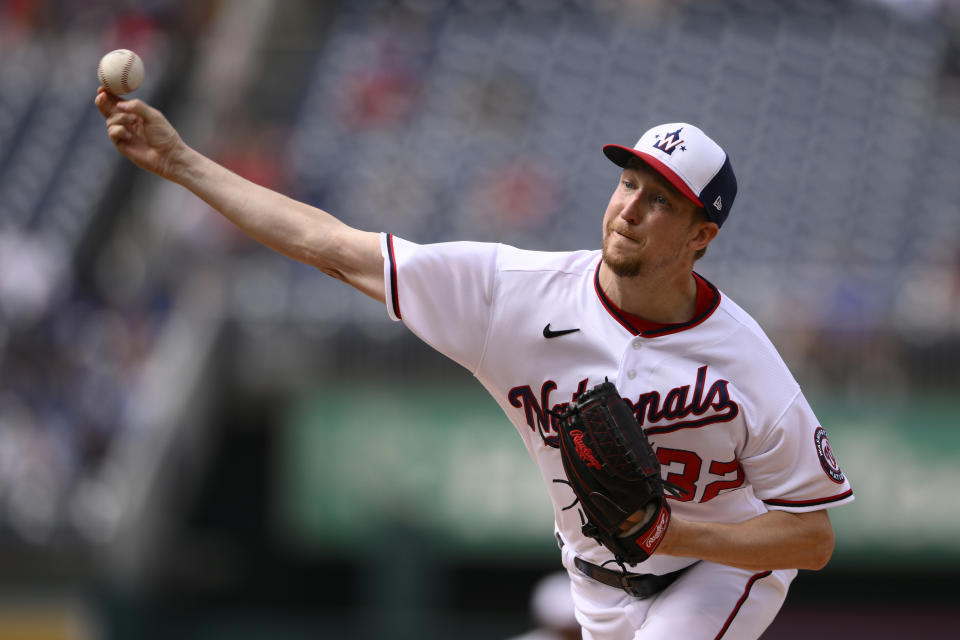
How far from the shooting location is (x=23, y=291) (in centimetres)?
1123

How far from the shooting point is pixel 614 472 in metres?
3.05

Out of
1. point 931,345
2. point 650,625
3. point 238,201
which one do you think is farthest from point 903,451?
point 238,201

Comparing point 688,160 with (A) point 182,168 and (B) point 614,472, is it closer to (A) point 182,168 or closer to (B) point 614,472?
(B) point 614,472

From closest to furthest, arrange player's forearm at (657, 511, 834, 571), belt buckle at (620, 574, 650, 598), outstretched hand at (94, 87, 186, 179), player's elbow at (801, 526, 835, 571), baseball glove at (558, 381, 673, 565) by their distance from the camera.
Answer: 1. baseball glove at (558, 381, 673, 565)
2. player's forearm at (657, 511, 834, 571)
3. player's elbow at (801, 526, 835, 571)
4. outstretched hand at (94, 87, 186, 179)
5. belt buckle at (620, 574, 650, 598)

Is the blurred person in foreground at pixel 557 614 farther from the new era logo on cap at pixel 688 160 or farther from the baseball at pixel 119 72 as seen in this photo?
the baseball at pixel 119 72

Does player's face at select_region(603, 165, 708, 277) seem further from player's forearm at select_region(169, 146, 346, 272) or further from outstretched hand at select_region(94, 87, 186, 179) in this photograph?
outstretched hand at select_region(94, 87, 186, 179)

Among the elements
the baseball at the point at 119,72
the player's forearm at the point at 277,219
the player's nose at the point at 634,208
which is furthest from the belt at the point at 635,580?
the baseball at the point at 119,72

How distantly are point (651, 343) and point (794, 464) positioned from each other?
0.48m

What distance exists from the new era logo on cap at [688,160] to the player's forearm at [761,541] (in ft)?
2.63

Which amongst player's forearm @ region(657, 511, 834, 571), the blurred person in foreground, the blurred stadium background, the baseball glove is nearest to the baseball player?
player's forearm @ region(657, 511, 834, 571)

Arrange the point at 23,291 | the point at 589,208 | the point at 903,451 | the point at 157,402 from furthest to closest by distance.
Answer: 1. the point at 589,208
2. the point at 23,291
3. the point at 157,402
4. the point at 903,451

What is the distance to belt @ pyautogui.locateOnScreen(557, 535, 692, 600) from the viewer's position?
3.57 metres

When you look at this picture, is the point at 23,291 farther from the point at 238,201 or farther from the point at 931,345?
the point at 238,201

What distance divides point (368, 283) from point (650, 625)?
1202mm
